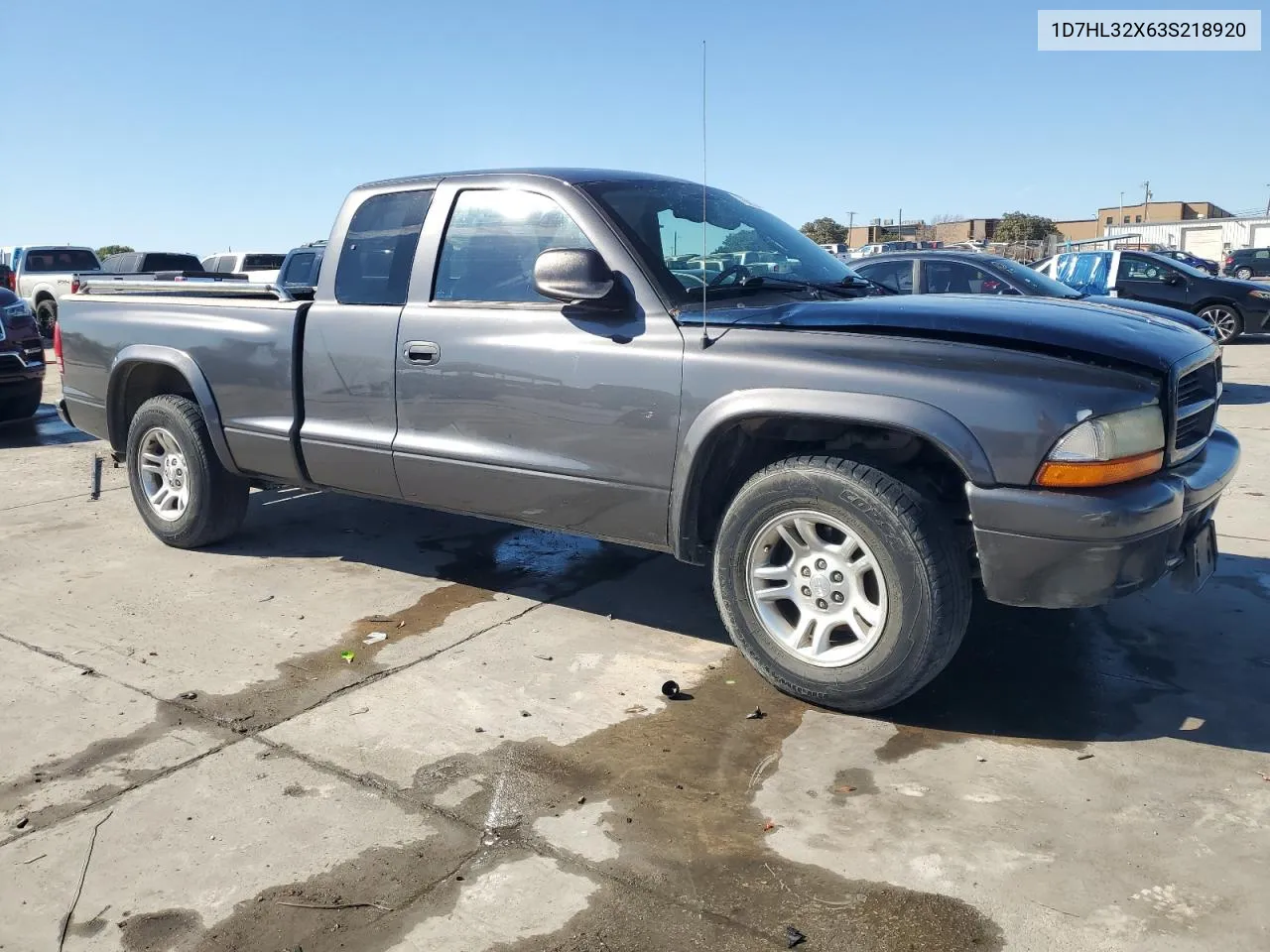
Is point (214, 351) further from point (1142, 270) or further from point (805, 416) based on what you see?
point (1142, 270)

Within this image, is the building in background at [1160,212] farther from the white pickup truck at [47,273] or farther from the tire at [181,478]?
the tire at [181,478]

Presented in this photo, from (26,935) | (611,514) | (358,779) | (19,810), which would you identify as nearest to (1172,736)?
(611,514)

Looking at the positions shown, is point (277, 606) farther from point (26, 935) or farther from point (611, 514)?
point (26, 935)

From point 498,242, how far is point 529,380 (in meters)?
0.70

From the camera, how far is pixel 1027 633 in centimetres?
436

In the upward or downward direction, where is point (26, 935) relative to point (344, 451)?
downward

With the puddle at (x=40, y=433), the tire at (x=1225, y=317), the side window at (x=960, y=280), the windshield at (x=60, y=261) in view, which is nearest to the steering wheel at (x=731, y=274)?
the side window at (x=960, y=280)

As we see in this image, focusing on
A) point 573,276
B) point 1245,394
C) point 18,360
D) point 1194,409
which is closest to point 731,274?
point 573,276

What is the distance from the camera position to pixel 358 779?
129 inches

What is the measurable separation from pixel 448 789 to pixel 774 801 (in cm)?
99

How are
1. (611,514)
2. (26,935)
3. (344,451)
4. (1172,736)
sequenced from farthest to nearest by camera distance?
(344,451), (611,514), (1172,736), (26,935)

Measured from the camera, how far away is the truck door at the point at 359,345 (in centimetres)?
468

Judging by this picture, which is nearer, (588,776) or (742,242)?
(588,776)

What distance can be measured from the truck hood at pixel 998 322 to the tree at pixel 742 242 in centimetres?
38
